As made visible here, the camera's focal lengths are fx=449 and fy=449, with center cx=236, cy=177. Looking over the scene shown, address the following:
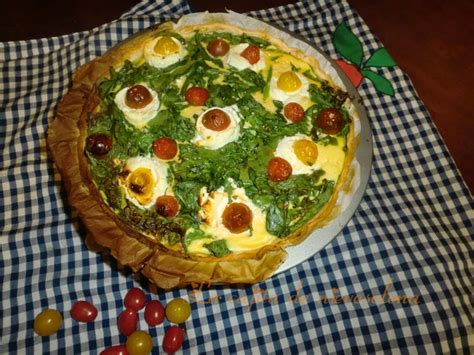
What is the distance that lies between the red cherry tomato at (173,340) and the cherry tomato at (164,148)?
2.97 ft

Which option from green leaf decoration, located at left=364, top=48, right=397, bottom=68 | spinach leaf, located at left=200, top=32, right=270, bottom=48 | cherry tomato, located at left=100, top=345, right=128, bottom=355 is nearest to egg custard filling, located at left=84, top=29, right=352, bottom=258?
spinach leaf, located at left=200, top=32, right=270, bottom=48

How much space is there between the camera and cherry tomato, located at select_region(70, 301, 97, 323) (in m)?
2.36

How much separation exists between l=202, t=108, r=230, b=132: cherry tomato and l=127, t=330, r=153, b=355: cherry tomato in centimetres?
113

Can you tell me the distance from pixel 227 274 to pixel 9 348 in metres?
1.25

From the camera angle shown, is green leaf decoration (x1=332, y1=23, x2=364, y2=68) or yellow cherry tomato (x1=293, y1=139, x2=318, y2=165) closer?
yellow cherry tomato (x1=293, y1=139, x2=318, y2=165)

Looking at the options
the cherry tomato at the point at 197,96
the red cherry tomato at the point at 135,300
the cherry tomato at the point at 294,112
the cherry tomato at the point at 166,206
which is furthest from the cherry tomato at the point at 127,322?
the cherry tomato at the point at 294,112

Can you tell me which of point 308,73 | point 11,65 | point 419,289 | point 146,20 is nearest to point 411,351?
point 419,289

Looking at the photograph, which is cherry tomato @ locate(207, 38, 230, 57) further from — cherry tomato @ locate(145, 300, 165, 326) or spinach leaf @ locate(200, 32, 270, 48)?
cherry tomato @ locate(145, 300, 165, 326)

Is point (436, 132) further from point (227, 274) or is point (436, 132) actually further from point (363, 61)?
point (227, 274)

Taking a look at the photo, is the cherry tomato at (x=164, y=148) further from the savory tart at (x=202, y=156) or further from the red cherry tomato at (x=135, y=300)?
the red cherry tomato at (x=135, y=300)

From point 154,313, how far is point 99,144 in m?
0.94

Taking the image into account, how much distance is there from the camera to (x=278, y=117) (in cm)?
242

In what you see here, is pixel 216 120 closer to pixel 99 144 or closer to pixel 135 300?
pixel 99 144

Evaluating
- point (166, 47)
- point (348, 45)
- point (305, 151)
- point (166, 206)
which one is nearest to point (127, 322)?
point (166, 206)
